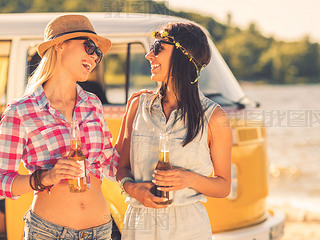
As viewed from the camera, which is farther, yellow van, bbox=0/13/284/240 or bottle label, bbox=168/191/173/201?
yellow van, bbox=0/13/284/240

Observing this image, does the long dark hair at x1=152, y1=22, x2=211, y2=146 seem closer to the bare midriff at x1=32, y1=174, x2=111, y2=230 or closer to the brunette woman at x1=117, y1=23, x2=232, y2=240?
the brunette woman at x1=117, y1=23, x2=232, y2=240

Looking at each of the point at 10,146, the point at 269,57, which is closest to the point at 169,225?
the point at 10,146

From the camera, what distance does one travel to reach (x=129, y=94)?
422cm

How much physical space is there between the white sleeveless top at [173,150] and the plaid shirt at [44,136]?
0.21 meters

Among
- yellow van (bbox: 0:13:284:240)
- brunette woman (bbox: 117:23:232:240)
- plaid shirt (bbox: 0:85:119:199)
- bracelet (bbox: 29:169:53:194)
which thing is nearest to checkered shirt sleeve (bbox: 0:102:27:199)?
plaid shirt (bbox: 0:85:119:199)

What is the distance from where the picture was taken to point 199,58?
8.71 ft

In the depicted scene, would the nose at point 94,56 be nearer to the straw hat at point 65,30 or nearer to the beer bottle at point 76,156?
the straw hat at point 65,30

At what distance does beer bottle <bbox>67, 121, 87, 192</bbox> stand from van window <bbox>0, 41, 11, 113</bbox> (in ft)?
5.80

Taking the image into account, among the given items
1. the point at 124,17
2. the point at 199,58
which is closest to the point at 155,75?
the point at 199,58

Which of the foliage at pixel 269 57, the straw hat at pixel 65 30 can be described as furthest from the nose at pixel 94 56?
the foliage at pixel 269 57

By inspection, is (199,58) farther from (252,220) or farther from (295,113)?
(252,220)

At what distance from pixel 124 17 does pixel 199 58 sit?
177cm

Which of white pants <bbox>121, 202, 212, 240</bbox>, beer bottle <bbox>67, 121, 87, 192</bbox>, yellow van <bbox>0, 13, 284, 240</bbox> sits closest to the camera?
beer bottle <bbox>67, 121, 87, 192</bbox>

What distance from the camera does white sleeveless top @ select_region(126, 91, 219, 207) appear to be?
261cm
